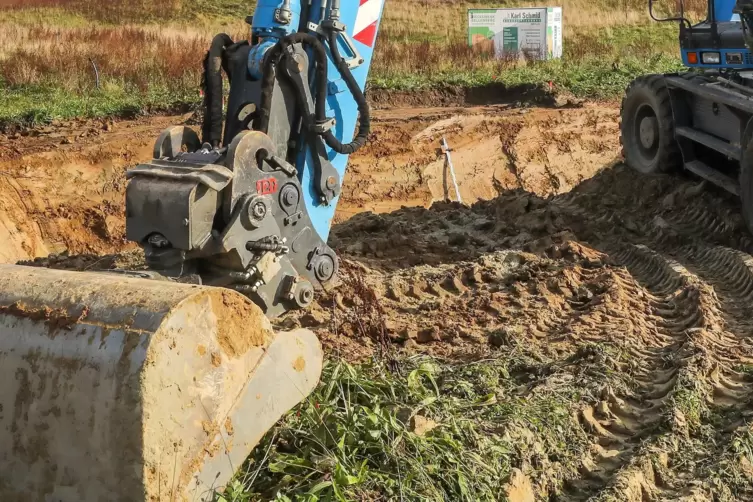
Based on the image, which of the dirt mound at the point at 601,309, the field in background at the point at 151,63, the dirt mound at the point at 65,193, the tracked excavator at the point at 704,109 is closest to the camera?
the dirt mound at the point at 601,309

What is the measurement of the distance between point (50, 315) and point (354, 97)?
2.70 meters

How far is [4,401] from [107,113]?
990 cm

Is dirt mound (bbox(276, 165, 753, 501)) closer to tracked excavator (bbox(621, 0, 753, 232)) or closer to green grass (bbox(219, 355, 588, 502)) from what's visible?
green grass (bbox(219, 355, 588, 502))

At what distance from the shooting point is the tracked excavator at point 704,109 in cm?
788

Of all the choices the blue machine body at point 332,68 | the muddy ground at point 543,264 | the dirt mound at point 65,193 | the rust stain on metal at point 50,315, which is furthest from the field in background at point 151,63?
the rust stain on metal at point 50,315

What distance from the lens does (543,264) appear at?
684 cm

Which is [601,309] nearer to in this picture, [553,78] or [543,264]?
[543,264]

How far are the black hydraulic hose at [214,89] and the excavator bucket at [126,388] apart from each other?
83.6 inches

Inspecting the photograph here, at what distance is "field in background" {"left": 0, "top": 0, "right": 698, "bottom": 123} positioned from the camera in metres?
13.6

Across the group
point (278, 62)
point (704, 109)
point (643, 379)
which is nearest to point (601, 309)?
point (643, 379)

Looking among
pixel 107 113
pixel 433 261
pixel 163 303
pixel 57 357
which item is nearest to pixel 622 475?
pixel 163 303

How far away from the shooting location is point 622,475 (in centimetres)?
393

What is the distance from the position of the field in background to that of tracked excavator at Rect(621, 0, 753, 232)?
475 cm

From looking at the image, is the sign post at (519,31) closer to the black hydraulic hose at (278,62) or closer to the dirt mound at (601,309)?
the dirt mound at (601,309)
